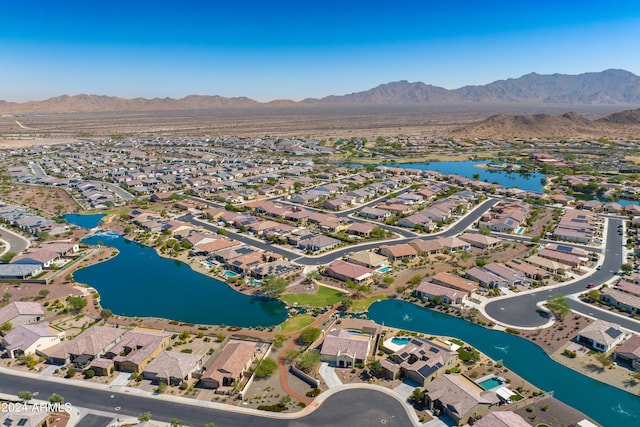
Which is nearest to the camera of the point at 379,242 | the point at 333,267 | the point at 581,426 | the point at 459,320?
the point at 581,426

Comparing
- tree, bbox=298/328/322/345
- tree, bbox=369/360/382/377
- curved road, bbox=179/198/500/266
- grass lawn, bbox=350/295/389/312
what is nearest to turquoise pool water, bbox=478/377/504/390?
tree, bbox=369/360/382/377

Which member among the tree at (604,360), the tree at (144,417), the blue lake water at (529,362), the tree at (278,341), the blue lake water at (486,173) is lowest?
the blue lake water at (529,362)

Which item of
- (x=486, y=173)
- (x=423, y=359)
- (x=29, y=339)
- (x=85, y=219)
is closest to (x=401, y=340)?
(x=423, y=359)

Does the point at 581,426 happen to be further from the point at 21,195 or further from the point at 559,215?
the point at 21,195

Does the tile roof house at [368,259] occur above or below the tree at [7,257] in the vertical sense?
below

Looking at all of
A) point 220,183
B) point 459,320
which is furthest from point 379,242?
point 220,183

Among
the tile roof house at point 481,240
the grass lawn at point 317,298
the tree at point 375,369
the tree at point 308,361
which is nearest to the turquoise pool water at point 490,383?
the tree at point 375,369

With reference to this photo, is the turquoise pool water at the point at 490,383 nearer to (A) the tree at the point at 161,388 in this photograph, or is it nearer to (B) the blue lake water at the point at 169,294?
(B) the blue lake water at the point at 169,294
